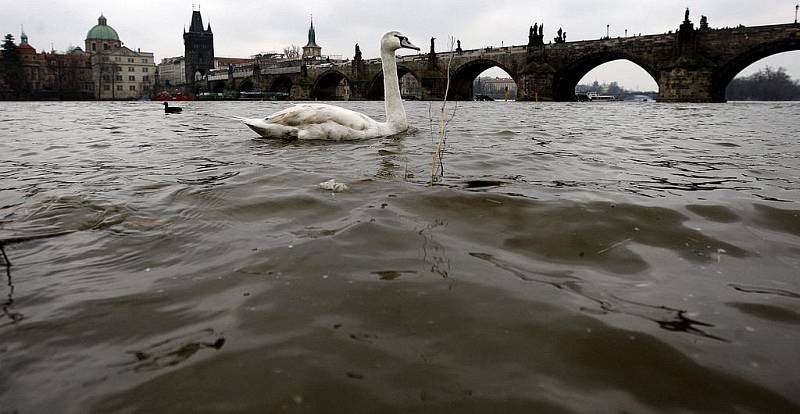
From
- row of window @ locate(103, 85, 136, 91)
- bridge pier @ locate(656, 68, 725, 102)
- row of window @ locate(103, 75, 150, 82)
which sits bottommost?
bridge pier @ locate(656, 68, 725, 102)

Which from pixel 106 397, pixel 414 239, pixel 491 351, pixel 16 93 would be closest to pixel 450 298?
pixel 491 351

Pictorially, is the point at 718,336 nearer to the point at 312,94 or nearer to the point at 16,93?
the point at 312,94

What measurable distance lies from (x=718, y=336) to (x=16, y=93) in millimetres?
86463

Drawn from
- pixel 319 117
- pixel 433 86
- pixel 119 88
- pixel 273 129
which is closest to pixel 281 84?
pixel 433 86

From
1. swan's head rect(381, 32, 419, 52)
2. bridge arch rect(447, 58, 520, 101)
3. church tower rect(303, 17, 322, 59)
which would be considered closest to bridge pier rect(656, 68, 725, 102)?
bridge arch rect(447, 58, 520, 101)

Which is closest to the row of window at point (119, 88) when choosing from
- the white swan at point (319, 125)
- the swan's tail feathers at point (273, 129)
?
the swan's tail feathers at point (273, 129)

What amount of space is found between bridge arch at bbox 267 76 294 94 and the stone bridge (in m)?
9.91

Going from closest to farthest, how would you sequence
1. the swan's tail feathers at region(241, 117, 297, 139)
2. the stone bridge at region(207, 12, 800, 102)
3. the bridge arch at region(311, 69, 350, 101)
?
the swan's tail feathers at region(241, 117, 297, 139) < the stone bridge at region(207, 12, 800, 102) < the bridge arch at region(311, 69, 350, 101)

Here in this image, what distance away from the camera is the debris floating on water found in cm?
302

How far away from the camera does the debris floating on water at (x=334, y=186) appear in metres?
3.02

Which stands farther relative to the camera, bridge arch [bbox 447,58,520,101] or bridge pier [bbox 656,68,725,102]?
bridge arch [bbox 447,58,520,101]

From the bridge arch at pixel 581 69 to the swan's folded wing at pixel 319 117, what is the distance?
122 feet

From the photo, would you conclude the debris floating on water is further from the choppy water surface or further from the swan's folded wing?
the swan's folded wing

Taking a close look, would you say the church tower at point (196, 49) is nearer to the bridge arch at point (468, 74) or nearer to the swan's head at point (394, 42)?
the bridge arch at point (468, 74)
